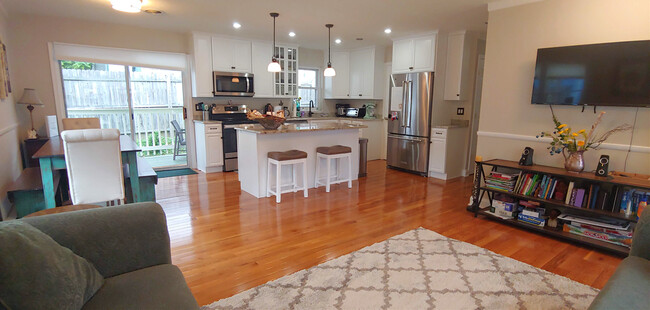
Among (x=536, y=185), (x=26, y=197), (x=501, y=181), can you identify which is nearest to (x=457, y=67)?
(x=501, y=181)

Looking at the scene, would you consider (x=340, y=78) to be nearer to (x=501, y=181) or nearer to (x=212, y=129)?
(x=212, y=129)

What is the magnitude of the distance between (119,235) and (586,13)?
14.0 feet

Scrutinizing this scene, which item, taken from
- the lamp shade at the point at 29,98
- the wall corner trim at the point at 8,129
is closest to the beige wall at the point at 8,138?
the wall corner trim at the point at 8,129

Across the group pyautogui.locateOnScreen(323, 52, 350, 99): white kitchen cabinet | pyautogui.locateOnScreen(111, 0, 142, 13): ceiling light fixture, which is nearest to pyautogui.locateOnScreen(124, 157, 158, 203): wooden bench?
pyautogui.locateOnScreen(111, 0, 142, 13): ceiling light fixture

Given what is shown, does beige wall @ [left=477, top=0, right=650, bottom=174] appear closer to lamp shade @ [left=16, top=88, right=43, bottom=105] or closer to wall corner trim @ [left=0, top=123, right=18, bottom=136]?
wall corner trim @ [left=0, top=123, right=18, bottom=136]

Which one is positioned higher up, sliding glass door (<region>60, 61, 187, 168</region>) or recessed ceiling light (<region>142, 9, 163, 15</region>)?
recessed ceiling light (<region>142, 9, 163, 15</region>)

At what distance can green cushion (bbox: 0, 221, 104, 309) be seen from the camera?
113cm

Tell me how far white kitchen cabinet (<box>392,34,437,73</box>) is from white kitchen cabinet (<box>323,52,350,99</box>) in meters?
1.41

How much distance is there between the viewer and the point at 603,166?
2967 mm

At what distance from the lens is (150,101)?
234 inches

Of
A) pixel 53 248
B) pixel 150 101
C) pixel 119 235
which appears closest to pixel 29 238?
pixel 53 248

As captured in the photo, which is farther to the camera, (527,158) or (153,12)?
(153,12)

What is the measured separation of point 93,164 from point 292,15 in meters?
2.99

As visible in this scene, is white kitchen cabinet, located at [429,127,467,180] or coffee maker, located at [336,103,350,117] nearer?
white kitchen cabinet, located at [429,127,467,180]
